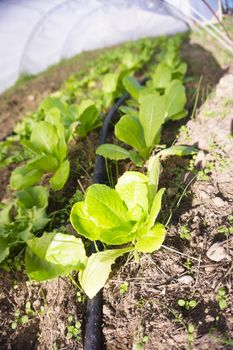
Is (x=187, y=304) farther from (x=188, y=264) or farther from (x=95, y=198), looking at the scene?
(x=95, y=198)

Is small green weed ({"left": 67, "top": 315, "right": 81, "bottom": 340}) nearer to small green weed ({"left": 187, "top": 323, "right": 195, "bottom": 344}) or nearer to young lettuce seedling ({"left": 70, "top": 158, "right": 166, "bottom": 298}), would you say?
young lettuce seedling ({"left": 70, "top": 158, "right": 166, "bottom": 298})

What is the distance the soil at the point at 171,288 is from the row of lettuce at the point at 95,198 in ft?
0.32

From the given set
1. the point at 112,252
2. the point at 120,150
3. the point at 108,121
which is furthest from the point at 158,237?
the point at 108,121

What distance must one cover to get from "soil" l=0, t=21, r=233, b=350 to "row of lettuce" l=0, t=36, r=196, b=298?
10 centimetres

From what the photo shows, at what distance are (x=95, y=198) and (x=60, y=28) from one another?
16.5 ft

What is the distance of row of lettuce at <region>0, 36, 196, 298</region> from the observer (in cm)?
125

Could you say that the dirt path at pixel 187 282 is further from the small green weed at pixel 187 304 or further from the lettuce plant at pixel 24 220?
the lettuce plant at pixel 24 220

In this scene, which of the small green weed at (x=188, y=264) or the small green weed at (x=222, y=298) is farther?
the small green weed at (x=188, y=264)

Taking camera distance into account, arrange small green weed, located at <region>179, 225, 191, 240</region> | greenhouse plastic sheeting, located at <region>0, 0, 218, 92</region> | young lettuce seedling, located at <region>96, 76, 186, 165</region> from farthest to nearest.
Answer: greenhouse plastic sheeting, located at <region>0, 0, 218, 92</region>
young lettuce seedling, located at <region>96, 76, 186, 165</region>
small green weed, located at <region>179, 225, 191, 240</region>

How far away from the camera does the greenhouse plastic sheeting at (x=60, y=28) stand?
16.7ft

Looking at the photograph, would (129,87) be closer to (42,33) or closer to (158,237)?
(158,237)

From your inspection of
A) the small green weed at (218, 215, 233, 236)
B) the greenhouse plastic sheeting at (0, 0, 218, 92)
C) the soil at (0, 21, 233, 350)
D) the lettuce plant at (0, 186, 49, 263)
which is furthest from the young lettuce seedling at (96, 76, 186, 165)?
the greenhouse plastic sheeting at (0, 0, 218, 92)

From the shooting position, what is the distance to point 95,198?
1259 mm

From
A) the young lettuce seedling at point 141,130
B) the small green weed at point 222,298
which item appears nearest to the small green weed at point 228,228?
the small green weed at point 222,298
